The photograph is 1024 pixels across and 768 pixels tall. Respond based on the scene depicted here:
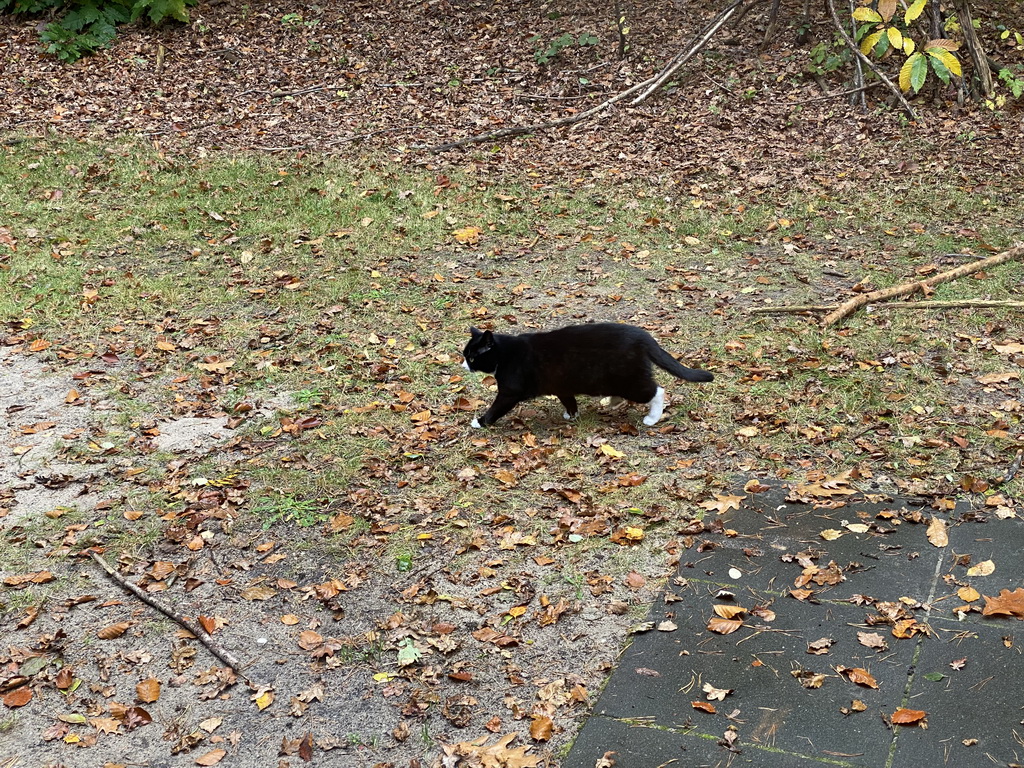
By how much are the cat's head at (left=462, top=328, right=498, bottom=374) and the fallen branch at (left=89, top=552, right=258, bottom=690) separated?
2.25 m

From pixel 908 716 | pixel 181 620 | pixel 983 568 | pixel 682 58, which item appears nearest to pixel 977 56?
pixel 682 58

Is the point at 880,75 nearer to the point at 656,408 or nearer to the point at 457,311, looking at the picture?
the point at 457,311

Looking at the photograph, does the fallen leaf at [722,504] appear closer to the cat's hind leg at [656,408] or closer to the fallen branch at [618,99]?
the cat's hind leg at [656,408]

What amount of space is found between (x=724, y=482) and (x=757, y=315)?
2706 mm

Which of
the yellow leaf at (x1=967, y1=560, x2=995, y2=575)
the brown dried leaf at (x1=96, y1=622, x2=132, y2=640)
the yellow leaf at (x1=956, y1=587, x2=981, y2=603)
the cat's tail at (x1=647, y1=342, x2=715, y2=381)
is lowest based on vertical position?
the brown dried leaf at (x1=96, y1=622, x2=132, y2=640)

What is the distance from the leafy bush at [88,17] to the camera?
1482 cm

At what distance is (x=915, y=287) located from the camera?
7.77m

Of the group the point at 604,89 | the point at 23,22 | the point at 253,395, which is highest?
the point at 23,22

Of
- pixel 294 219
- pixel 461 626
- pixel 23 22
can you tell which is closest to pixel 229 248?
pixel 294 219

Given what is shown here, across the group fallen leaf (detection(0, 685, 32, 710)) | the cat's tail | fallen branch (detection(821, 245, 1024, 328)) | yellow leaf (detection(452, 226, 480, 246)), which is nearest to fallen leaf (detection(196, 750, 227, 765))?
fallen leaf (detection(0, 685, 32, 710))

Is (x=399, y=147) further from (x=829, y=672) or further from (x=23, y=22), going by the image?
(x=829, y=672)

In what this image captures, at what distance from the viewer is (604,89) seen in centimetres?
1318

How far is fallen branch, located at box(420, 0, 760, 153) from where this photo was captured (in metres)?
12.3

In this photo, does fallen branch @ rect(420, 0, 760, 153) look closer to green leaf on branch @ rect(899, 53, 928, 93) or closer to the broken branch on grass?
the broken branch on grass
